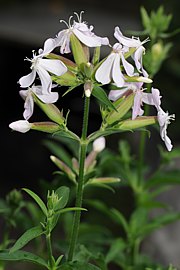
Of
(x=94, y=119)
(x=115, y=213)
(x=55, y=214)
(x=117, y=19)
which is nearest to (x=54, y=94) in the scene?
(x=55, y=214)

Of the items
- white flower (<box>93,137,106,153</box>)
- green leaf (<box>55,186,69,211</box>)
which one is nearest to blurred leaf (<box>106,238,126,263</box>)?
white flower (<box>93,137,106,153</box>)

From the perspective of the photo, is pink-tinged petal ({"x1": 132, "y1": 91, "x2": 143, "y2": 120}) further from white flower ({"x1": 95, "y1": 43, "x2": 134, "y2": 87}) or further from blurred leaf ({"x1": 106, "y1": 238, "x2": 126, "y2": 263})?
blurred leaf ({"x1": 106, "y1": 238, "x2": 126, "y2": 263})

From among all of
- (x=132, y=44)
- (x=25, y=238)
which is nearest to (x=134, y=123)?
(x=132, y=44)

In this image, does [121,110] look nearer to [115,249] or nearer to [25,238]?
[25,238]

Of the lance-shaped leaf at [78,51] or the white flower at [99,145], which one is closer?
the lance-shaped leaf at [78,51]

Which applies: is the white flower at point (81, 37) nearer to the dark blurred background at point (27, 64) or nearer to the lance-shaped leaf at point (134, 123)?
the lance-shaped leaf at point (134, 123)

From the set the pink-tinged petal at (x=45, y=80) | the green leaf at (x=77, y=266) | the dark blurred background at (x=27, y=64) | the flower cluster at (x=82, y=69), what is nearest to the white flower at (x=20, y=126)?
the flower cluster at (x=82, y=69)
